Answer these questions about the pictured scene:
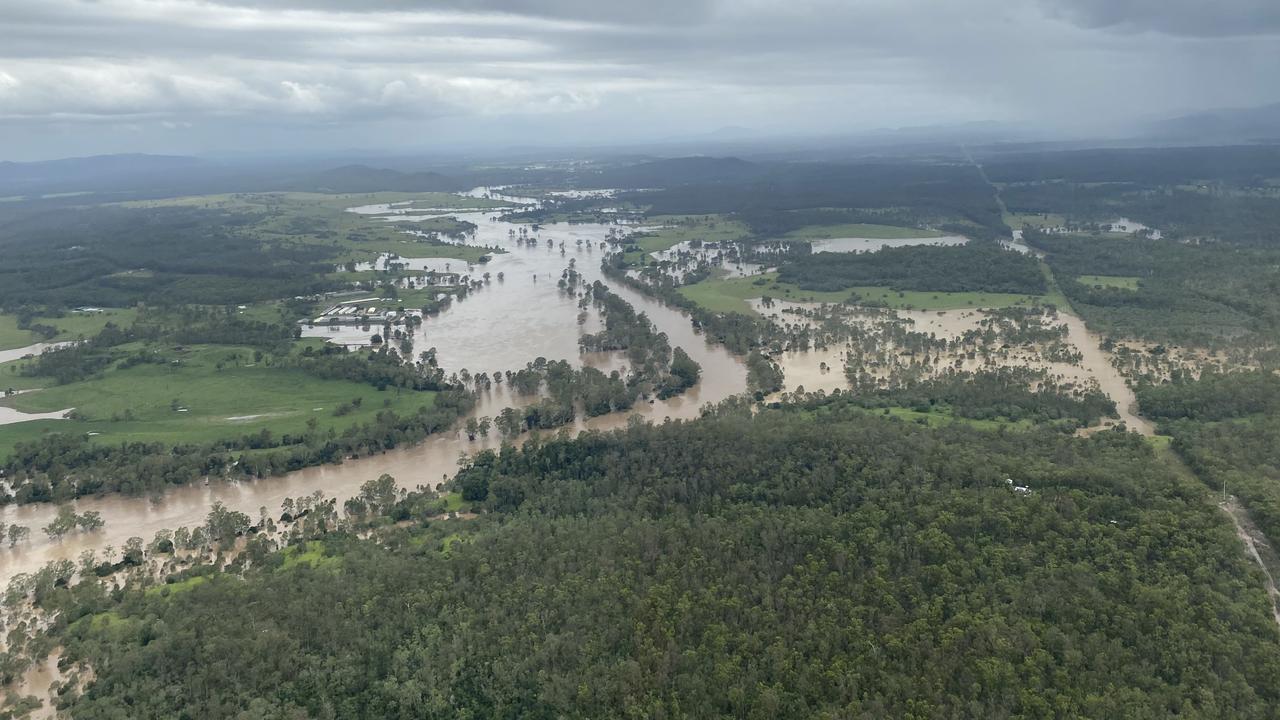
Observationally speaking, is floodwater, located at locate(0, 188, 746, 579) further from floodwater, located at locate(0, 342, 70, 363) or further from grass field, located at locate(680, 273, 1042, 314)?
floodwater, located at locate(0, 342, 70, 363)

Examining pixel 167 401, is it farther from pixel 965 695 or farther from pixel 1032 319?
pixel 1032 319

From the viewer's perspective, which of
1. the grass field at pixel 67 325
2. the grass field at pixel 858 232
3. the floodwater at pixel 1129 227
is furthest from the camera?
the grass field at pixel 858 232

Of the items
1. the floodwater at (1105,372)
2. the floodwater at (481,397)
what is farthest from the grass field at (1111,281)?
the floodwater at (481,397)

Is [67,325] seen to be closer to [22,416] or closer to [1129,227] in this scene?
[22,416]

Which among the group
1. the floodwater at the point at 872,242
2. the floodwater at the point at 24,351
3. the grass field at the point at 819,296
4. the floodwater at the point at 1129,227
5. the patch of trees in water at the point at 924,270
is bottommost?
the floodwater at the point at 24,351

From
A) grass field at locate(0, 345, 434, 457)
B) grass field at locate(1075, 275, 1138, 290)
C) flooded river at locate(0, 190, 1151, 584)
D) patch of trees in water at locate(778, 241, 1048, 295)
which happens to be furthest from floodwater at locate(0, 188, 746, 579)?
grass field at locate(1075, 275, 1138, 290)

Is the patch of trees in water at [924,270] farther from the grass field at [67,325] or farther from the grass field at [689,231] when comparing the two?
the grass field at [67,325]
